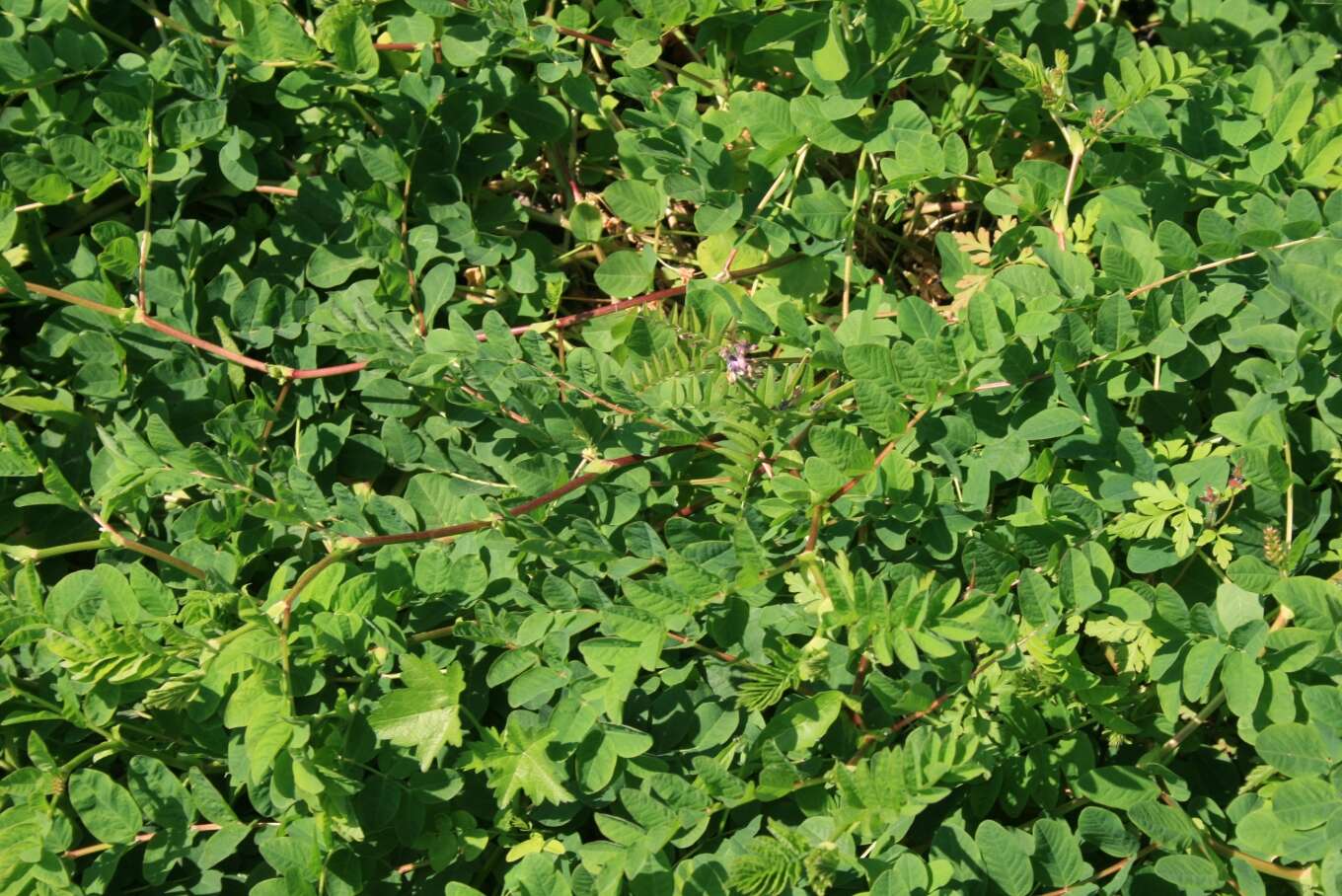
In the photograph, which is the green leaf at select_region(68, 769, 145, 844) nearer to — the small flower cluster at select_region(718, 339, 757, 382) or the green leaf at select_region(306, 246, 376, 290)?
the green leaf at select_region(306, 246, 376, 290)

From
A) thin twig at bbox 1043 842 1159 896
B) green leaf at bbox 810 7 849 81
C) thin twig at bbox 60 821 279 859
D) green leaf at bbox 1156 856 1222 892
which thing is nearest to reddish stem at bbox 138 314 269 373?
thin twig at bbox 60 821 279 859

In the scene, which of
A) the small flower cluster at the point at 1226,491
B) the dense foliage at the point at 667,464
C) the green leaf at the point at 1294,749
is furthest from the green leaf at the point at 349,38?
the green leaf at the point at 1294,749

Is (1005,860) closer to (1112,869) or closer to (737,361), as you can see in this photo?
(1112,869)

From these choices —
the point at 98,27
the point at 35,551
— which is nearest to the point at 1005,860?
the point at 35,551

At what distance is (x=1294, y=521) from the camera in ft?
7.33

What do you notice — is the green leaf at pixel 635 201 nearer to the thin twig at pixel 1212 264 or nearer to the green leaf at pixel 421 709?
the thin twig at pixel 1212 264

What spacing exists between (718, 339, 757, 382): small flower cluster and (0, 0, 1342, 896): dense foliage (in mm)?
21

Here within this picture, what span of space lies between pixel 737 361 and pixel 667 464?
0.73 feet

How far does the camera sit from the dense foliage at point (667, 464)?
78.3 inches

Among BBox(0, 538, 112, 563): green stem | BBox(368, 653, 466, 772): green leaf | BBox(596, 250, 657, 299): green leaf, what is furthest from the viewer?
BBox(596, 250, 657, 299): green leaf

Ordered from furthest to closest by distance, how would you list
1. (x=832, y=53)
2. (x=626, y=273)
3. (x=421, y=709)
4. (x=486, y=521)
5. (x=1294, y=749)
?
(x=626, y=273) → (x=832, y=53) → (x=486, y=521) → (x=421, y=709) → (x=1294, y=749)

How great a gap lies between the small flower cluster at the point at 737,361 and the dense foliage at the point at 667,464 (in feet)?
0.07

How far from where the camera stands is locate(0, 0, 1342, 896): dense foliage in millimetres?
1989

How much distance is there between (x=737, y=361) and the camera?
2.27m
